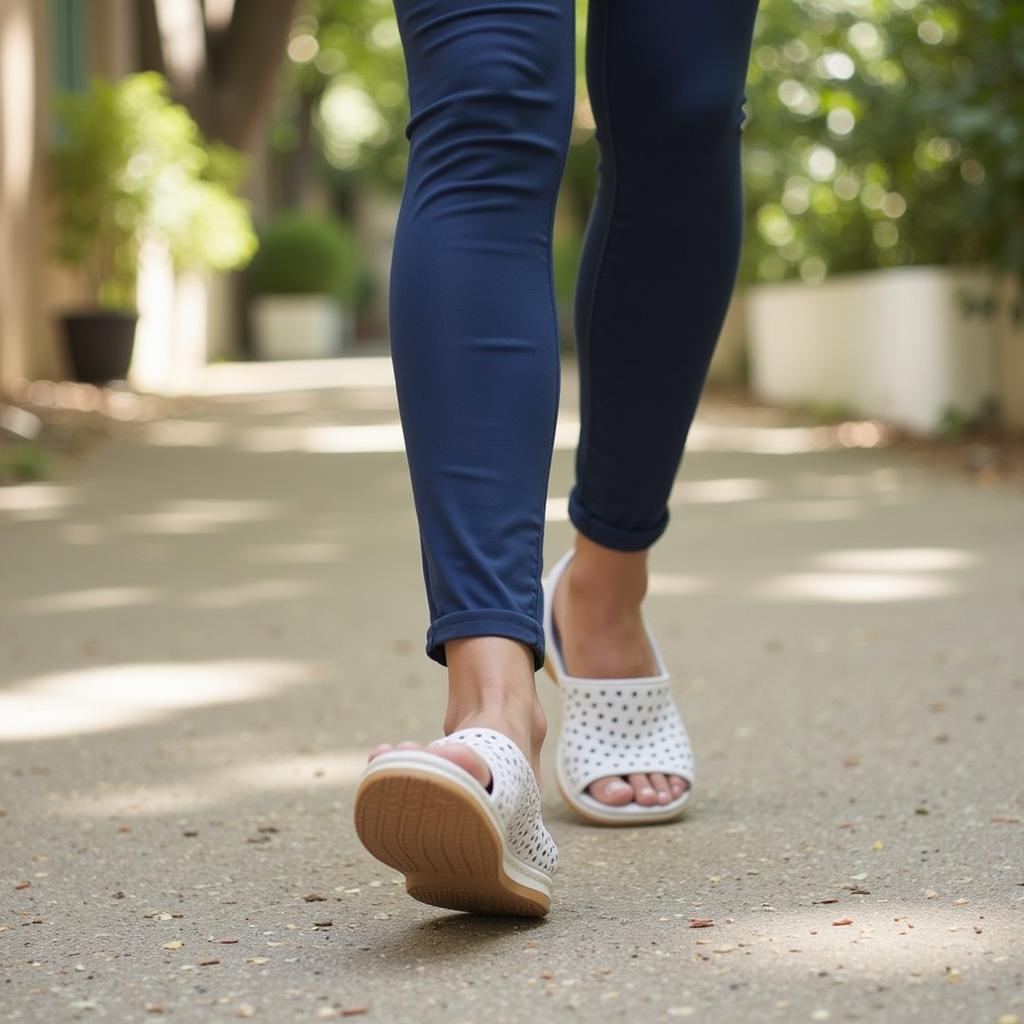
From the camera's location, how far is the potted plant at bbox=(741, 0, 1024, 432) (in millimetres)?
5938

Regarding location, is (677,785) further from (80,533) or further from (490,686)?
(80,533)

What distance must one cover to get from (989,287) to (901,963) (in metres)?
5.66

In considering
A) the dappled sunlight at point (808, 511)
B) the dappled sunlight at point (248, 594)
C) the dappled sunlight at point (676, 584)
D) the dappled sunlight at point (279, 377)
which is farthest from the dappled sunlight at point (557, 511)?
the dappled sunlight at point (279, 377)

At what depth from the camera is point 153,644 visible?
268 cm

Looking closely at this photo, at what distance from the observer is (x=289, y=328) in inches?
760

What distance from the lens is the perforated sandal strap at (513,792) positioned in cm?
112

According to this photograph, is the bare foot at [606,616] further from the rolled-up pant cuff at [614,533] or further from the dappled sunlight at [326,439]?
the dappled sunlight at [326,439]

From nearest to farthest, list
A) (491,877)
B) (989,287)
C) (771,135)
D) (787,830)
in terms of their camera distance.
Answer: (491,877) < (787,830) < (989,287) < (771,135)

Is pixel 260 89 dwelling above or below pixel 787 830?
above

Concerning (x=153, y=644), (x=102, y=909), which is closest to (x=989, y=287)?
(x=153, y=644)

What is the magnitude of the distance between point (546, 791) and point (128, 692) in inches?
29.7

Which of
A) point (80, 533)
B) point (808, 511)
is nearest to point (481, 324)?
point (80, 533)

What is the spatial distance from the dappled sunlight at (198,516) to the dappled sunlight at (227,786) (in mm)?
2441

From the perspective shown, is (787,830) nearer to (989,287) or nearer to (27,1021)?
(27,1021)
